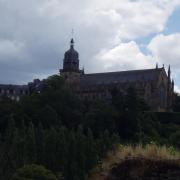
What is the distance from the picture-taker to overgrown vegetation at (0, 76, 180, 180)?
4775cm

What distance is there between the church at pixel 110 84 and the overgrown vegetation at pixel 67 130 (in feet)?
81.3

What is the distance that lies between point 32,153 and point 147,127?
37289 mm

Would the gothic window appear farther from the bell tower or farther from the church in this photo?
the bell tower

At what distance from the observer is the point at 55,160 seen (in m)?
47.3

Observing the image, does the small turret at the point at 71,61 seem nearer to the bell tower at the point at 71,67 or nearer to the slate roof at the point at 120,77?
the bell tower at the point at 71,67

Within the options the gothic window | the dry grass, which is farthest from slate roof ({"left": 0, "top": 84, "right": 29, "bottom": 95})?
the dry grass

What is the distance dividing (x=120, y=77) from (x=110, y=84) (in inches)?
142

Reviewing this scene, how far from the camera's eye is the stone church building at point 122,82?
132 m

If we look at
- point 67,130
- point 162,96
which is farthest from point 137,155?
point 162,96

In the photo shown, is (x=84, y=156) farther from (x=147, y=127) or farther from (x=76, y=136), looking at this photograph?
(x=147, y=127)

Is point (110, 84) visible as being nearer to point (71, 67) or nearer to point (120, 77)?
point (120, 77)

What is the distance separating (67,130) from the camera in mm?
61438

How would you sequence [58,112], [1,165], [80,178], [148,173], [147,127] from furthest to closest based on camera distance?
[58,112] → [147,127] → [1,165] → [80,178] → [148,173]

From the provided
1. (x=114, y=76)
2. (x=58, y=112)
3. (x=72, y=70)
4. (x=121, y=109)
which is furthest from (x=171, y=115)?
(x=72, y=70)
